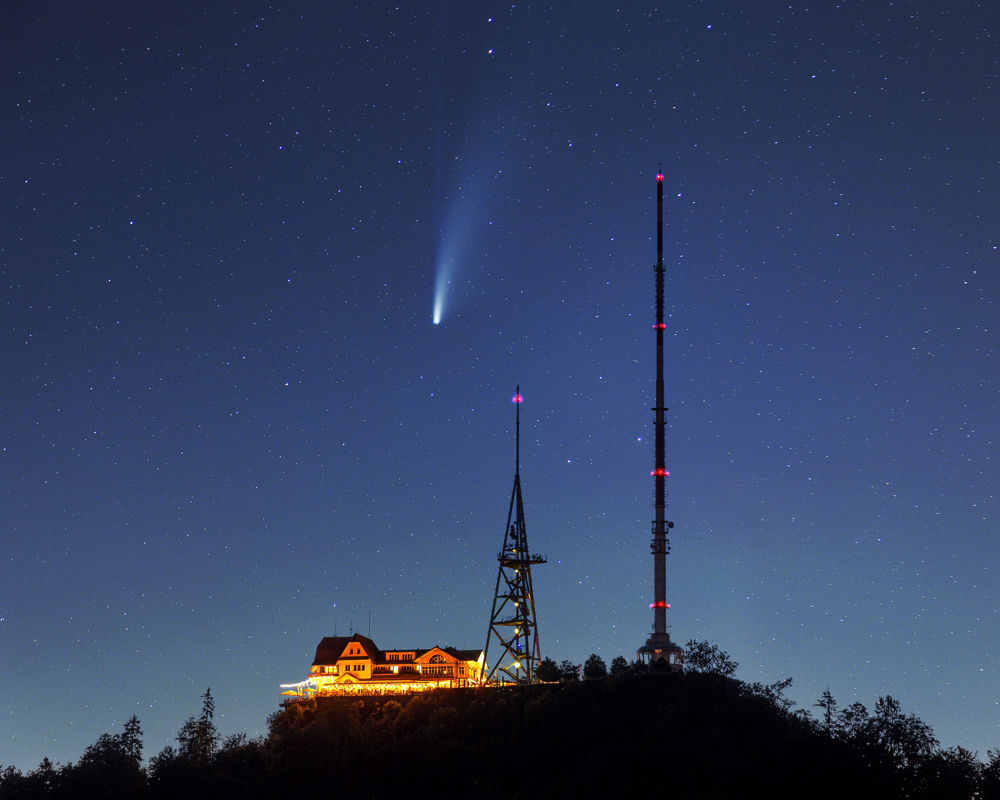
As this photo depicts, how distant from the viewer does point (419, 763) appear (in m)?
89.2

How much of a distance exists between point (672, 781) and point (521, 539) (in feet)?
109

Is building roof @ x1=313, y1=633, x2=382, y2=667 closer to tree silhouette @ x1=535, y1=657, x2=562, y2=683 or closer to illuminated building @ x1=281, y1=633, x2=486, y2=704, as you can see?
illuminated building @ x1=281, y1=633, x2=486, y2=704

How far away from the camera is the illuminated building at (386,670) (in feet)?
342

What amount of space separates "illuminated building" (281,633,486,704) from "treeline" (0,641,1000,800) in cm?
387

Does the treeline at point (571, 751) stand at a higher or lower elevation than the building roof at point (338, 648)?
lower

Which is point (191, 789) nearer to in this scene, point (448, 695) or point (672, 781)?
point (448, 695)

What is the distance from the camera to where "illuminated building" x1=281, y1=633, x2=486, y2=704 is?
→ 342ft

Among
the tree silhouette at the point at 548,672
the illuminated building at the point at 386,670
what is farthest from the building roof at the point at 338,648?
the tree silhouette at the point at 548,672

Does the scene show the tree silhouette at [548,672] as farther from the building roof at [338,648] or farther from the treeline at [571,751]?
the building roof at [338,648]

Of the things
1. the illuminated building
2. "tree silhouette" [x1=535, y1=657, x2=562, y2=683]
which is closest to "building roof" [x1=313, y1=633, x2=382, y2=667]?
the illuminated building

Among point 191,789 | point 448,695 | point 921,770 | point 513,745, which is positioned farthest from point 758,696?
point 191,789

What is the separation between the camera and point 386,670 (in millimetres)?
106062

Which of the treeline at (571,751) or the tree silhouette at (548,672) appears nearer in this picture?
the treeline at (571,751)

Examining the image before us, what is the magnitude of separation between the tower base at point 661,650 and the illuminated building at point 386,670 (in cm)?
1384
